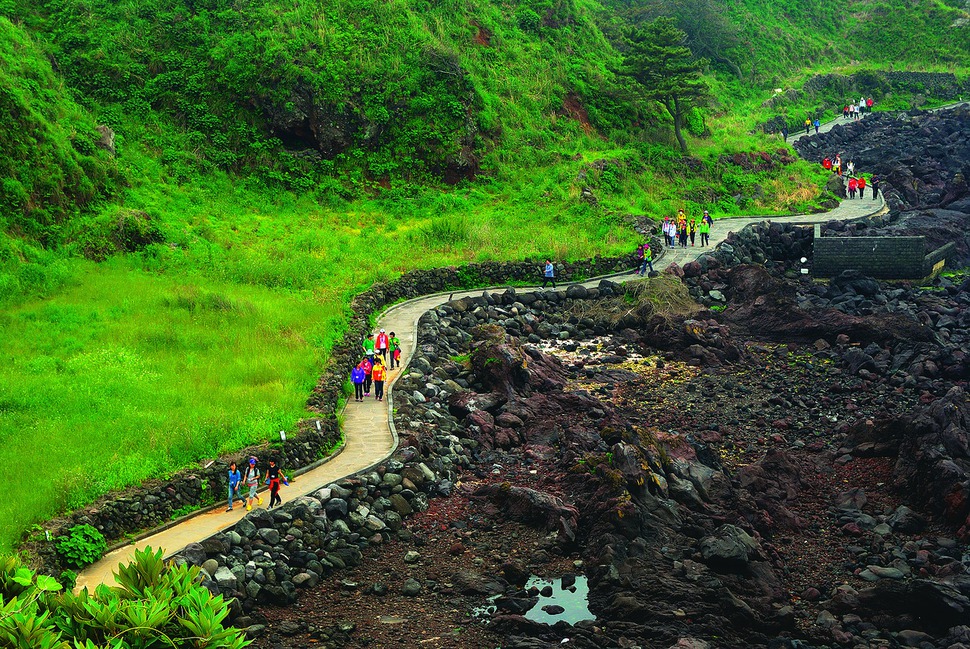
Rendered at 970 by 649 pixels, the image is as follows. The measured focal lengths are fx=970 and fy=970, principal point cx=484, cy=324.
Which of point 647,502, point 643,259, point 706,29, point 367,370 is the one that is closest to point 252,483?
point 367,370

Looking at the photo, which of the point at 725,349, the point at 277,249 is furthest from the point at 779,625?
the point at 277,249

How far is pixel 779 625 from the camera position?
1697 centimetres

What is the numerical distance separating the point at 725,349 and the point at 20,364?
2250 centimetres

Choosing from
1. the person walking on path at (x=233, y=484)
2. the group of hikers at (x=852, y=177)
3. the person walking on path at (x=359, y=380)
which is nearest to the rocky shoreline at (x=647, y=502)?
the person walking on path at (x=233, y=484)

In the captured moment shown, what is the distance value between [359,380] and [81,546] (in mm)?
10726

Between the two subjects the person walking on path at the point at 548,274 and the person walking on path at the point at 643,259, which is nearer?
the person walking on path at the point at 548,274

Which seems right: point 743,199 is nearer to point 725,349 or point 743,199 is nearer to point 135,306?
point 725,349

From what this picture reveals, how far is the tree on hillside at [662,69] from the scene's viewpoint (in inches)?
2158

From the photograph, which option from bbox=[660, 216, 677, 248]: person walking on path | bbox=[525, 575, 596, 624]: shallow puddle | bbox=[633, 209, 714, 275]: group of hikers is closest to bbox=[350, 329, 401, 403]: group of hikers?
bbox=[525, 575, 596, 624]: shallow puddle

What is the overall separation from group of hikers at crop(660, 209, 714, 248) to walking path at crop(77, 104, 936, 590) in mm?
5116

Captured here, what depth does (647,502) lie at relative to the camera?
67.8 ft

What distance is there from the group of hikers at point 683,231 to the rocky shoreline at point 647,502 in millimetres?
11024

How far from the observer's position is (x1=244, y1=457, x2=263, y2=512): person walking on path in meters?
19.8

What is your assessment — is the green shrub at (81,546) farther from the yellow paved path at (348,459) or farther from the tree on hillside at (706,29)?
the tree on hillside at (706,29)
